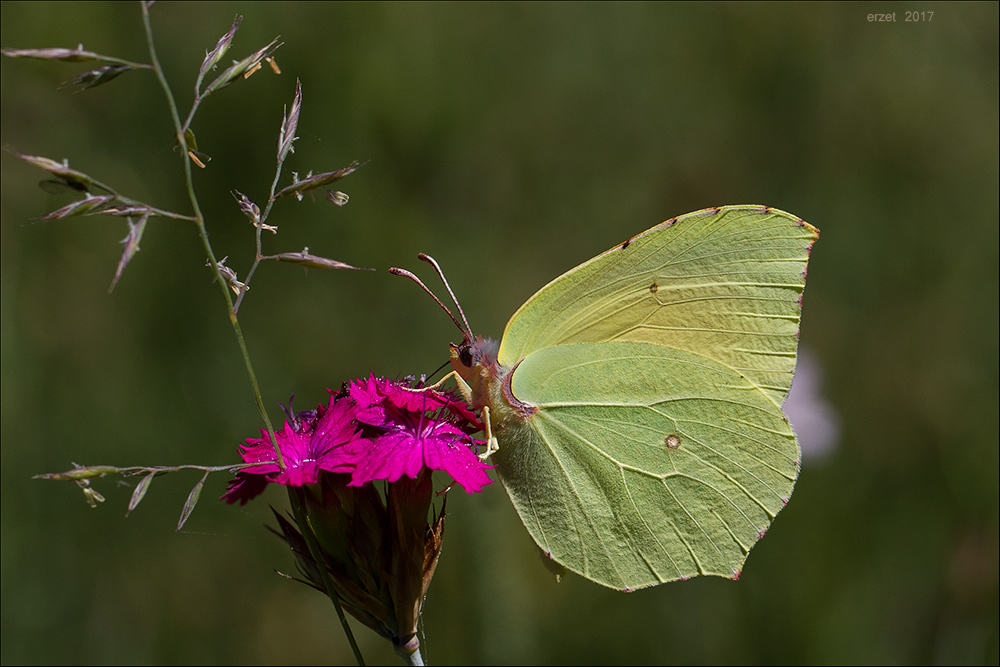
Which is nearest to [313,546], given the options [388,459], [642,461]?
[388,459]

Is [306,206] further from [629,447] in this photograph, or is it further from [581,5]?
[629,447]

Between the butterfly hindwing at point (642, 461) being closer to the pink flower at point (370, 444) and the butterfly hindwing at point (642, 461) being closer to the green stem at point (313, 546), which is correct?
the pink flower at point (370, 444)

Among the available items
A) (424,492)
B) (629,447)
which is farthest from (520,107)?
(424,492)

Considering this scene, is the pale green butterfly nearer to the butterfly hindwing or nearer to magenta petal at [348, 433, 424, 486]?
the butterfly hindwing

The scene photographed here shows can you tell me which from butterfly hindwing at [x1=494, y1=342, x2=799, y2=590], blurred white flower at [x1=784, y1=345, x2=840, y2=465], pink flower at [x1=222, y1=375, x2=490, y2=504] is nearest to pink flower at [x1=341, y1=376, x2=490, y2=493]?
pink flower at [x1=222, y1=375, x2=490, y2=504]

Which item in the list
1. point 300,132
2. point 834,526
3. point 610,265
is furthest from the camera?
point 300,132

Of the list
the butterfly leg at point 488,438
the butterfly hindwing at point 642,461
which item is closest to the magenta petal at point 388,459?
the butterfly leg at point 488,438
